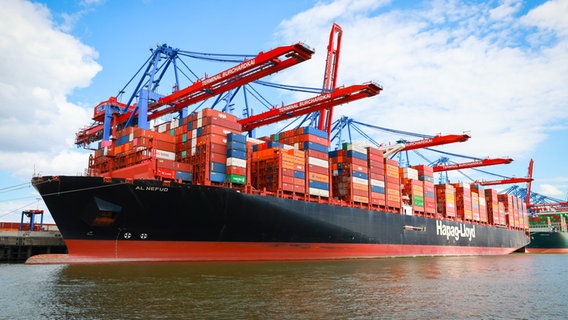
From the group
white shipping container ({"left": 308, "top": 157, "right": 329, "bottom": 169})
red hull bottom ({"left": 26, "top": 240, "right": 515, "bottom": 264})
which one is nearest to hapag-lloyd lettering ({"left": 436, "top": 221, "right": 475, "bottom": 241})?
red hull bottom ({"left": 26, "top": 240, "right": 515, "bottom": 264})

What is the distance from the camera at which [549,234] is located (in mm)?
67125

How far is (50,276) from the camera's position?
18.0 metres

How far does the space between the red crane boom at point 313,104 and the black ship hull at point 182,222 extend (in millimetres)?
7716

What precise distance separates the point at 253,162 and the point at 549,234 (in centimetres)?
5794

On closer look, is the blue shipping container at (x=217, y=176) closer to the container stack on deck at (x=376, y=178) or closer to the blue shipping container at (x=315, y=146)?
the blue shipping container at (x=315, y=146)

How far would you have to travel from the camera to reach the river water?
11.1 metres

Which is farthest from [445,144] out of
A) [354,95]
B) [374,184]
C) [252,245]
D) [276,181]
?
[252,245]

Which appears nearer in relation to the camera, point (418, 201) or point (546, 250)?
point (418, 201)

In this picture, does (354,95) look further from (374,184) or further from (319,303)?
(319,303)

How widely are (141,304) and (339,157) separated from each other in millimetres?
26002

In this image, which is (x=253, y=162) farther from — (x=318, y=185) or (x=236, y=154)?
(x=318, y=185)

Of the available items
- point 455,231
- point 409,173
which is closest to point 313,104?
point 409,173

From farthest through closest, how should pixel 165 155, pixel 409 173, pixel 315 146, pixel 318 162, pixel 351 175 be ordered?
1. pixel 409 173
2. pixel 351 175
3. pixel 315 146
4. pixel 318 162
5. pixel 165 155

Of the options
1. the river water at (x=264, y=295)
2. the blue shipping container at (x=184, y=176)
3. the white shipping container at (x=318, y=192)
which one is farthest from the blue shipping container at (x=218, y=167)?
the river water at (x=264, y=295)
